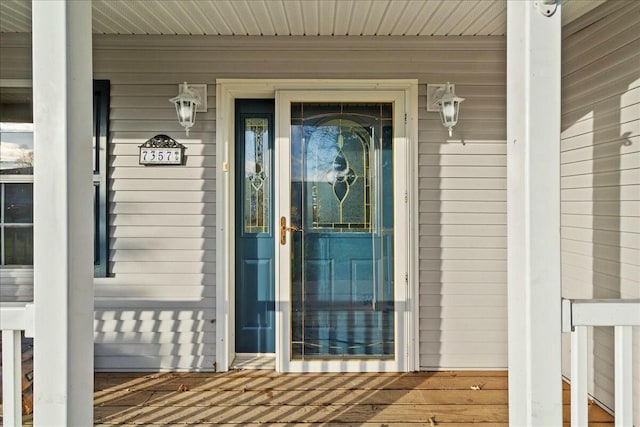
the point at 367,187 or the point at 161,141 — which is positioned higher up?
the point at 161,141

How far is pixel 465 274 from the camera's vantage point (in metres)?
3.02

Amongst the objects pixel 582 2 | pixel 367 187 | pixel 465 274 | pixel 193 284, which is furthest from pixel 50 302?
pixel 582 2

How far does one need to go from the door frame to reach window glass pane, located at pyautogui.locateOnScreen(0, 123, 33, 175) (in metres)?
1.45

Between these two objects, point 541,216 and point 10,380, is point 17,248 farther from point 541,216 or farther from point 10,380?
point 541,216

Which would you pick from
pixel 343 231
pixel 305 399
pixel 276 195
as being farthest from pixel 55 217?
pixel 343 231

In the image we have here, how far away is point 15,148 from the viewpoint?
117 inches

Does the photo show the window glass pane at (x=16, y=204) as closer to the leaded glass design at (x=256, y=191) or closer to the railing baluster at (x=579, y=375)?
the leaded glass design at (x=256, y=191)

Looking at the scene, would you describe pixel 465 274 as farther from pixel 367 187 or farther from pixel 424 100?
pixel 424 100

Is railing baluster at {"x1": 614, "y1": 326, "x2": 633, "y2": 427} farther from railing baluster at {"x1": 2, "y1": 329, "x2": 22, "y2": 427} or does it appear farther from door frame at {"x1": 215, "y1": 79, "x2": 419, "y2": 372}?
railing baluster at {"x1": 2, "y1": 329, "x2": 22, "y2": 427}

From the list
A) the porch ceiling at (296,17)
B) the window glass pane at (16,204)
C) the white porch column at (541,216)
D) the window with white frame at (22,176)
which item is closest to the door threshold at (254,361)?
the window with white frame at (22,176)

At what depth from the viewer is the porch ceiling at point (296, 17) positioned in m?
2.50

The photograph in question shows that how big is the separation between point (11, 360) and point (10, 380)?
7cm

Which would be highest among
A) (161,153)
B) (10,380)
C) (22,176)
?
(161,153)

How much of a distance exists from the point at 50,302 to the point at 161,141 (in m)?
1.83
